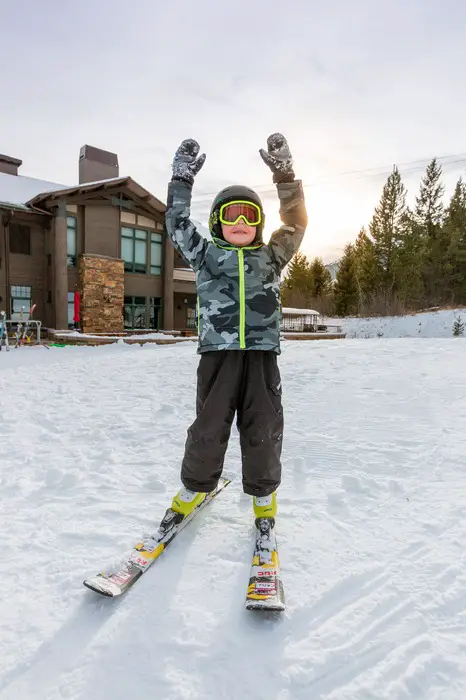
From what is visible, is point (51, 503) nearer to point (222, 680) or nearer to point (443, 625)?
point (222, 680)

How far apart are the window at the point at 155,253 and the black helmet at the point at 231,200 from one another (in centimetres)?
1676

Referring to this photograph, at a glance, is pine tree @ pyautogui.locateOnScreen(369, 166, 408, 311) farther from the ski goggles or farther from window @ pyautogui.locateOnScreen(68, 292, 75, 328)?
the ski goggles

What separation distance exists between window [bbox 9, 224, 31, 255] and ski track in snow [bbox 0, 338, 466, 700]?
14.6m

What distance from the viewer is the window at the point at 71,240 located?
52.7 ft

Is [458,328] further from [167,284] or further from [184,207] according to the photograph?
[184,207]

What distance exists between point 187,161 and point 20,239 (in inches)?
661

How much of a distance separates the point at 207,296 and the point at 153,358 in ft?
22.7

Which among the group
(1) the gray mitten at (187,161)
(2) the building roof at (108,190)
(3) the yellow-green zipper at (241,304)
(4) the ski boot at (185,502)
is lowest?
(4) the ski boot at (185,502)

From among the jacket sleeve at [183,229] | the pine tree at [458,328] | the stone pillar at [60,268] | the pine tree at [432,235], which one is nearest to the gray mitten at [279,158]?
the jacket sleeve at [183,229]

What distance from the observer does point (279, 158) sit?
94.0 inches

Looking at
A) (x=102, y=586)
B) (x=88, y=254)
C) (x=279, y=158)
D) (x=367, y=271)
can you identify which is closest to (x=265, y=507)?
(x=102, y=586)

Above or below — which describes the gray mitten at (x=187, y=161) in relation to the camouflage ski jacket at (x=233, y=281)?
above

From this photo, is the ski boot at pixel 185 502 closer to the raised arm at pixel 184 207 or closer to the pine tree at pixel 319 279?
the raised arm at pixel 184 207

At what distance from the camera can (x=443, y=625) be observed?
1541 millimetres
